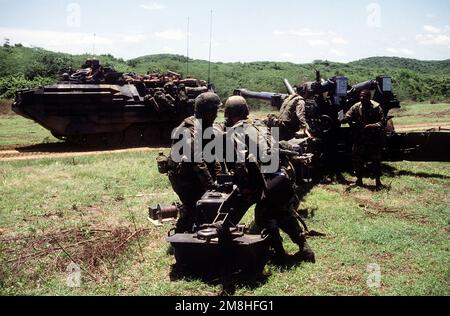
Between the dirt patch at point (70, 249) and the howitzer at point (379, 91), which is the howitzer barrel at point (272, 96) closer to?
the howitzer at point (379, 91)

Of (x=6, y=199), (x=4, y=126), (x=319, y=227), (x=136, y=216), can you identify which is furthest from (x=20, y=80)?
(x=319, y=227)

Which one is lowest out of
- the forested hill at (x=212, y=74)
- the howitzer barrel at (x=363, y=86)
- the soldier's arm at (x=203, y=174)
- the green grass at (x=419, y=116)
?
the soldier's arm at (x=203, y=174)

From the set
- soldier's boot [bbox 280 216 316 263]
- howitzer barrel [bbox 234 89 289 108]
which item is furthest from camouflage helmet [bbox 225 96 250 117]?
howitzer barrel [bbox 234 89 289 108]

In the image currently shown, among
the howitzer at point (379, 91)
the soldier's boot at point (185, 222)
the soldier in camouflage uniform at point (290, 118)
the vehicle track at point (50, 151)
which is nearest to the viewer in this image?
the soldier's boot at point (185, 222)

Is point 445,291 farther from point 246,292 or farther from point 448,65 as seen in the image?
point 448,65

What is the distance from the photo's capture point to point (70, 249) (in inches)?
238

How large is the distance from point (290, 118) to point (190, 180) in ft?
13.6

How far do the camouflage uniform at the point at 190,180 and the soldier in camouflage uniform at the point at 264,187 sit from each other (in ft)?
1.88

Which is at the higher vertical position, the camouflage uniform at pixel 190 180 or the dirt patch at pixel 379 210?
the camouflage uniform at pixel 190 180

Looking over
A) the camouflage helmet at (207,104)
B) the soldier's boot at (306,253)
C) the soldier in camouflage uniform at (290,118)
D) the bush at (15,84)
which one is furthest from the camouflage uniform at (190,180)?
the bush at (15,84)

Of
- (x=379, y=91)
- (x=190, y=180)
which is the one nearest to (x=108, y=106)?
(x=379, y=91)

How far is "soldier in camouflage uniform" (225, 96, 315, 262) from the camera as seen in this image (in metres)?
4.97

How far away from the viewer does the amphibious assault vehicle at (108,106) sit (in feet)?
49.5

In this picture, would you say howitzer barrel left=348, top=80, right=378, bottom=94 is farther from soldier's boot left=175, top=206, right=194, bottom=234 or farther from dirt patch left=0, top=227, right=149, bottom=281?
dirt patch left=0, top=227, right=149, bottom=281
